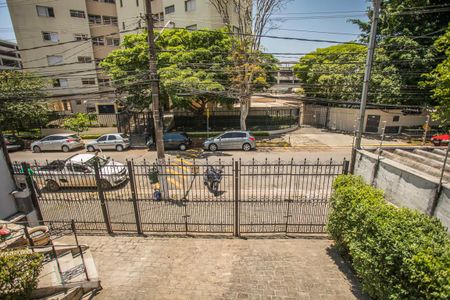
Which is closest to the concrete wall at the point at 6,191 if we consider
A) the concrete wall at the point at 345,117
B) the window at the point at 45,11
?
the concrete wall at the point at 345,117

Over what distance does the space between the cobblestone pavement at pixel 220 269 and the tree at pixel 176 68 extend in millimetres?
11632

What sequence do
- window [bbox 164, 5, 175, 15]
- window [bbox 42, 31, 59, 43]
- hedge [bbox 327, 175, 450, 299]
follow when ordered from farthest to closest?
window [bbox 42, 31, 59, 43], window [bbox 164, 5, 175, 15], hedge [bbox 327, 175, 450, 299]

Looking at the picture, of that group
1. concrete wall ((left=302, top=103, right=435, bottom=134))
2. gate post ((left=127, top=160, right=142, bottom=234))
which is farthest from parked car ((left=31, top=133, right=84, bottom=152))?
Answer: concrete wall ((left=302, top=103, right=435, bottom=134))

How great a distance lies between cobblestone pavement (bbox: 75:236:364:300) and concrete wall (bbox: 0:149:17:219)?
2.49 m

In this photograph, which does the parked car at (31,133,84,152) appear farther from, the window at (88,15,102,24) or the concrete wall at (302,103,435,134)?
the concrete wall at (302,103,435,134)

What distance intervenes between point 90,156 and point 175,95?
747 cm

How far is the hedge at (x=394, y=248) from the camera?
3410 millimetres

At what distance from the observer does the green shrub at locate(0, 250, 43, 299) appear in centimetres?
407

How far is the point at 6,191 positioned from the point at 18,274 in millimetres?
4405

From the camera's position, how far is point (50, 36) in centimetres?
2783

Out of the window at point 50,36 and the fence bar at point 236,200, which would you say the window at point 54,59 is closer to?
the window at point 50,36

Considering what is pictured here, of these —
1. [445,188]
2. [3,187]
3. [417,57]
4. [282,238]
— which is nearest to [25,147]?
[3,187]

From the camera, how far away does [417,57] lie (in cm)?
1806

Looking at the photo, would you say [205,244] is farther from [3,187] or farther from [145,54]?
[145,54]
